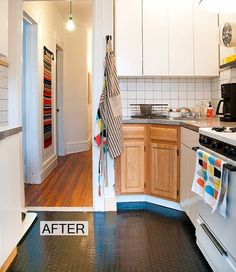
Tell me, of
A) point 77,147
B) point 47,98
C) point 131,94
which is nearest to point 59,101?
point 77,147

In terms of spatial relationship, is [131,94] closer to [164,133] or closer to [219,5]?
[164,133]

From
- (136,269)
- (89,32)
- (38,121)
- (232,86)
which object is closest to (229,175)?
(136,269)

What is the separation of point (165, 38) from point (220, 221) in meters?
2.22

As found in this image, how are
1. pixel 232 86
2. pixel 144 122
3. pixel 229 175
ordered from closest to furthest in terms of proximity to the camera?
pixel 229 175, pixel 232 86, pixel 144 122

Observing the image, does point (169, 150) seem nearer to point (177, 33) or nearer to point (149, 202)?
point (149, 202)

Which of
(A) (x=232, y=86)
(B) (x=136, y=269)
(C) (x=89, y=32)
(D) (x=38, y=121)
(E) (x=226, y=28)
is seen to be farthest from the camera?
(C) (x=89, y=32)

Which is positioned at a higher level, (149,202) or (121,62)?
(121,62)

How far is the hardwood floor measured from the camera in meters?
3.43

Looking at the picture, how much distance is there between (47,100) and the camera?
15.6 ft

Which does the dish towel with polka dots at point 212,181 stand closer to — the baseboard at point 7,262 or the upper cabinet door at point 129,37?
the baseboard at point 7,262

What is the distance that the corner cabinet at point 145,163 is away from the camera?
3070 millimetres

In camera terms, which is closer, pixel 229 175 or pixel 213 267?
pixel 229 175

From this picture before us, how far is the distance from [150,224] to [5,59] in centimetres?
198

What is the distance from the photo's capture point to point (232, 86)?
2.71 m
